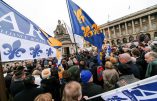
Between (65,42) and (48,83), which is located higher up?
(65,42)

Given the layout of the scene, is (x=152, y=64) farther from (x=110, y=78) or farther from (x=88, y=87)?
(x=88, y=87)

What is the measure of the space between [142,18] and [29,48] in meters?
83.1

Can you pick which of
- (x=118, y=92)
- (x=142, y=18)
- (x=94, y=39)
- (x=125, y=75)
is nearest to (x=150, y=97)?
(x=118, y=92)

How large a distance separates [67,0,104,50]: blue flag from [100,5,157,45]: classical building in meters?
66.3

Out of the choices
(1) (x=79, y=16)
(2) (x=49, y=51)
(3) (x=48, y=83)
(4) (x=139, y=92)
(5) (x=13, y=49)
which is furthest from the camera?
(1) (x=79, y=16)

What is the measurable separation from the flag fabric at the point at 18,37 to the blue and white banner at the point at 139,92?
6.96ft

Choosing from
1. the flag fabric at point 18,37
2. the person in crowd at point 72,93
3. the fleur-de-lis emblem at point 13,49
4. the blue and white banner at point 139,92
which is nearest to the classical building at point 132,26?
the flag fabric at point 18,37

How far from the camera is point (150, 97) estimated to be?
2748mm

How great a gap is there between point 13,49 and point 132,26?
8585cm

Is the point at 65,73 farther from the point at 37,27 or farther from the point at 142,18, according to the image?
the point at 142,18

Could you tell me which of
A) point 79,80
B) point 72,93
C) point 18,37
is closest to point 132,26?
point 79,80

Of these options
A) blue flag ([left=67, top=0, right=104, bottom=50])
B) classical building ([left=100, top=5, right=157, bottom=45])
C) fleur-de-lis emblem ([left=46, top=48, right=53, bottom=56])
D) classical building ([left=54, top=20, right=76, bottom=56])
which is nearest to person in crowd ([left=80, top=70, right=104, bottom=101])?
fleur-de-lis emblem ([left=46, top=48, right=53, bottom=56])

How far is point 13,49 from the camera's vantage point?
4.48 meters

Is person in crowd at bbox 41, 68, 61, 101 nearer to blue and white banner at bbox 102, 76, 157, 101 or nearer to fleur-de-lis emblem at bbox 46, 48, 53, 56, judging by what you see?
fleur-de-lis emblem at bbox 46, 48, 53, 56
